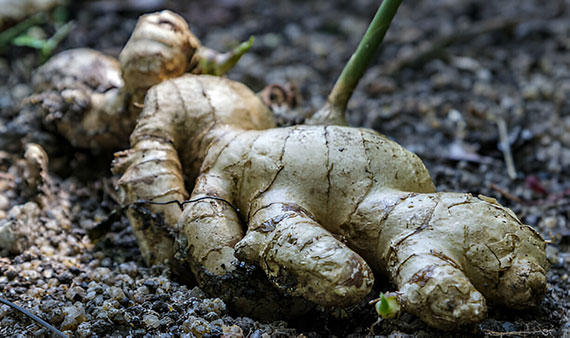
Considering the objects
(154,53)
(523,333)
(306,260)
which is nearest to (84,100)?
(154,53)

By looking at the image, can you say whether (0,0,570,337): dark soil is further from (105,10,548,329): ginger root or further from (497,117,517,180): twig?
(105,10,548,329): ginger root

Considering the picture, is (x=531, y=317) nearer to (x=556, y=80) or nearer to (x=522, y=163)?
(x=522, y=163)

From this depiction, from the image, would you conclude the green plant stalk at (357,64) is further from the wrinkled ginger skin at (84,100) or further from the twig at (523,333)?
the twig at (523,333)

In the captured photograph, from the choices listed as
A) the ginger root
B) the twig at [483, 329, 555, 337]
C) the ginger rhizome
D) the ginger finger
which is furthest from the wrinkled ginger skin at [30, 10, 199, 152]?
the twig at [483, 329, 555, 337]

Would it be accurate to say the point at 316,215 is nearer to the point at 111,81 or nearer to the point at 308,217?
the point at 308,217

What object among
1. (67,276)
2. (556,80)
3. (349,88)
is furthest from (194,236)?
(556,80)

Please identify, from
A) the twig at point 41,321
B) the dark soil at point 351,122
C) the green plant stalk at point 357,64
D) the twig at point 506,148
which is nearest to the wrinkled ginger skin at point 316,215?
the dark soil at point 351,122
